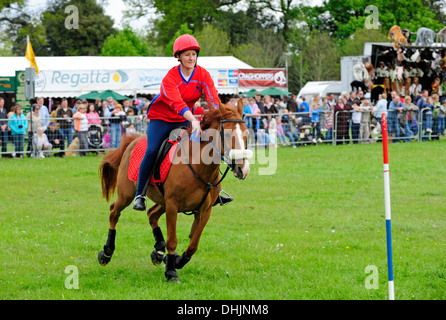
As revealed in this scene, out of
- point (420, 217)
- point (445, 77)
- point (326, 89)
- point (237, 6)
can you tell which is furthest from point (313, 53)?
point (420, 217)

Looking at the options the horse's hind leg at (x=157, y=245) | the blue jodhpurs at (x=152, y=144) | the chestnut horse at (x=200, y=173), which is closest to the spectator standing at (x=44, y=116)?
the horse's hind leg at (x=157, y=245)

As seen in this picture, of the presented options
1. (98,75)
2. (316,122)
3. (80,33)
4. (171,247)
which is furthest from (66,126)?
(80,33)

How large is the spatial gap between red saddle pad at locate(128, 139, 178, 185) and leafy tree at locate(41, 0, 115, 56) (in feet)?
211

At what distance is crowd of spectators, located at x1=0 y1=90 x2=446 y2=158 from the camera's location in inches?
888

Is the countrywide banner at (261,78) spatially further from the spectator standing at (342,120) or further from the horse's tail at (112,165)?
the horse's tail at (112,165)

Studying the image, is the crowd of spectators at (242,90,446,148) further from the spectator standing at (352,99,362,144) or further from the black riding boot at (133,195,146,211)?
the black riding boot at (133,195,146,211)

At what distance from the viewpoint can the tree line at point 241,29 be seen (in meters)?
59.9

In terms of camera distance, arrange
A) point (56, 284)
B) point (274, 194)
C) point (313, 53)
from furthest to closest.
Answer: point (313, 53) → point (274, 194) → point (56, 284)

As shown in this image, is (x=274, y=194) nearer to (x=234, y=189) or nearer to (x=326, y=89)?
(x=234, y=189)

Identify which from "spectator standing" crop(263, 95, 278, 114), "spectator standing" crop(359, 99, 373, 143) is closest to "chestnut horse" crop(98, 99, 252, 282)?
"spectator standing" crop(263, 95, 278, 114)

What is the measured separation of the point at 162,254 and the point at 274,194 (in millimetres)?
6892

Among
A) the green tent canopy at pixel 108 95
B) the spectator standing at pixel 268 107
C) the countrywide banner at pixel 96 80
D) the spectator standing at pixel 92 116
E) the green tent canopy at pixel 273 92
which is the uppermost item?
the countrywide banner at pixel 96 80
